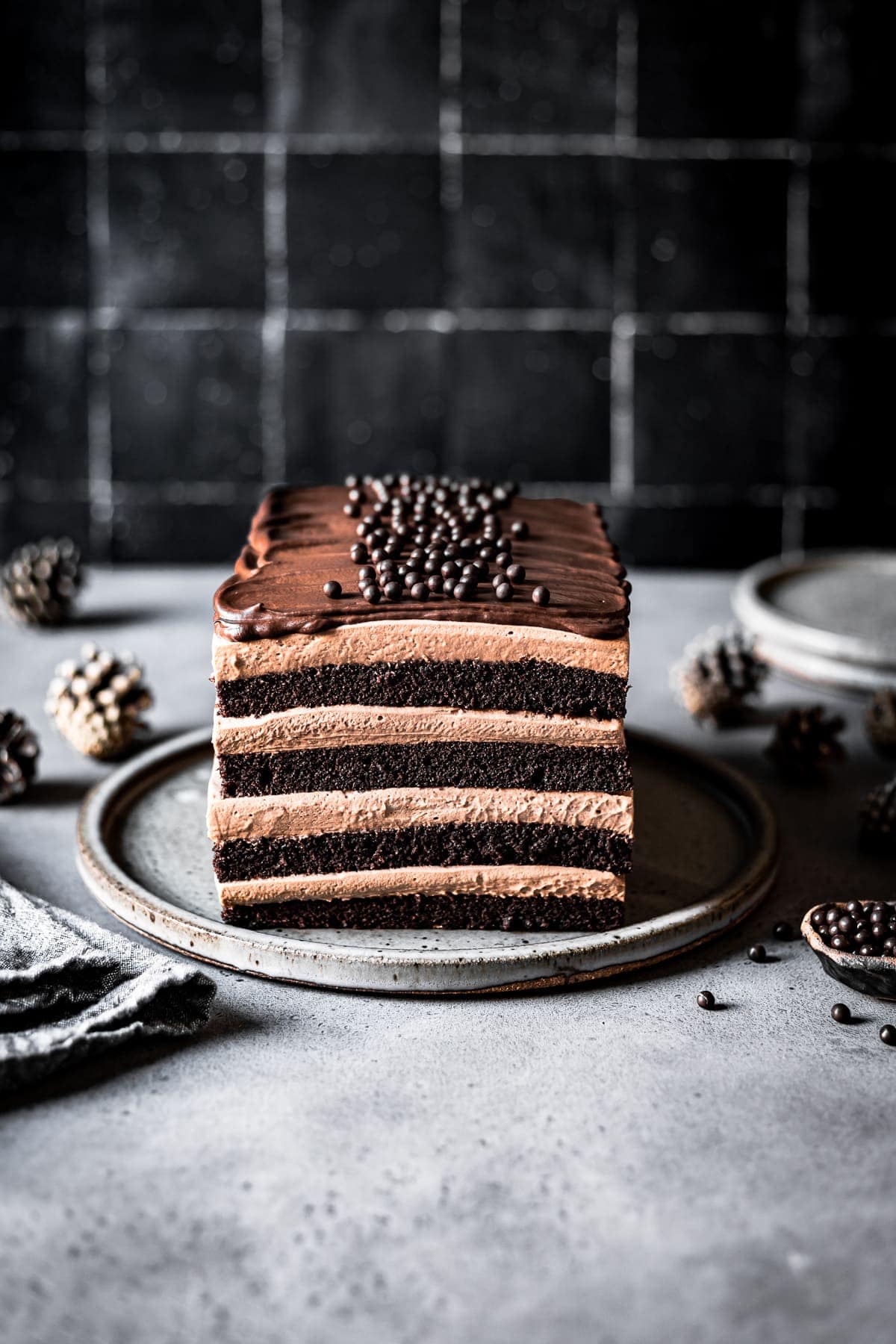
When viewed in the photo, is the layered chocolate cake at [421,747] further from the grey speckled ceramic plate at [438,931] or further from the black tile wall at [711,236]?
the black tile wall at [711,236]

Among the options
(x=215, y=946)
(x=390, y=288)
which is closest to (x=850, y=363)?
(x=390, y=288)

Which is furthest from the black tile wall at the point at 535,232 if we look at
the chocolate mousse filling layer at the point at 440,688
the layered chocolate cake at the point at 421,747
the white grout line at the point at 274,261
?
the chocolate mousse filling layer at the point at 440,688

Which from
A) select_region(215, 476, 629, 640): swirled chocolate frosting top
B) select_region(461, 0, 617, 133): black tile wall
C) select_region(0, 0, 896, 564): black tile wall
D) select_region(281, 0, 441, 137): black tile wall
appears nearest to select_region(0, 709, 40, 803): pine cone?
select_region(215, 476, 629, 640): swirled chocolate frosting top

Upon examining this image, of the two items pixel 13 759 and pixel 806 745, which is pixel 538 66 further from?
pixel 13 759

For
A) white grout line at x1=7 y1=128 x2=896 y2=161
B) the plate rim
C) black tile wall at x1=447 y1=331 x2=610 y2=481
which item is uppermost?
white grout line at x1=7 y1=128 x2=896 y2=161

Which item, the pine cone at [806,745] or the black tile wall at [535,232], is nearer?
the pine cone at [806,745]

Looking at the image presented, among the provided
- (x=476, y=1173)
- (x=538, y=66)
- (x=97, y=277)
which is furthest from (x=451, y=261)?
(x=476, y=1173)

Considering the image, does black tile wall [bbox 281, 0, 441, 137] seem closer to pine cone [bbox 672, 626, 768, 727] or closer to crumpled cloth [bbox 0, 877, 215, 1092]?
pine cone [bbox 672, 626, 768, 727]
